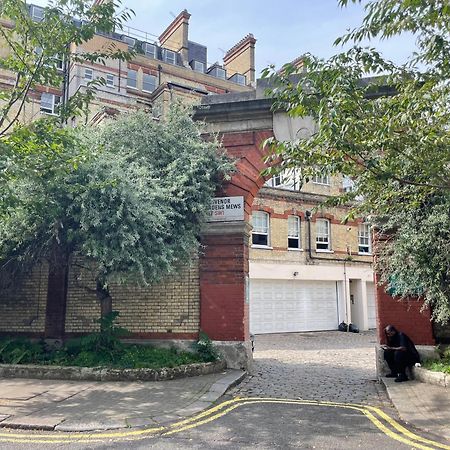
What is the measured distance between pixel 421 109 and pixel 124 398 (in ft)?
20.6

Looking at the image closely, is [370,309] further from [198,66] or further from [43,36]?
[198,66]

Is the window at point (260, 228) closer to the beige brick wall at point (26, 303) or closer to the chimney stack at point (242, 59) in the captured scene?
the beige brick wall at point (26, 303)

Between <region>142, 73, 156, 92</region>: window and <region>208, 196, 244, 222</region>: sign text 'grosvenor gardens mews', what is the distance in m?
26.6

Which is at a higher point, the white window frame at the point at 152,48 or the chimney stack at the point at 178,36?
the chimney stack at the point at 178,36

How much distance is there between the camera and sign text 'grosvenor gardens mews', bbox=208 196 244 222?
10.8m

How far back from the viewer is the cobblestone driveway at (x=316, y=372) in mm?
8266

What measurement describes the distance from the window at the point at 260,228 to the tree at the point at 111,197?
43.2 ft

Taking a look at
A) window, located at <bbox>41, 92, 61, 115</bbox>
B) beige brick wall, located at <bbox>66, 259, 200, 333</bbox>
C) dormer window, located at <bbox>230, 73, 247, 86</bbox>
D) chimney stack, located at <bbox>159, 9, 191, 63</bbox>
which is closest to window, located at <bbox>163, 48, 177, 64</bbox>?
chimney stack, located at <bbox>159, 9, 191, 63</bbox>

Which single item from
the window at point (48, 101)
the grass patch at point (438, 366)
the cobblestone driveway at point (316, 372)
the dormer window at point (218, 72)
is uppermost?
the dormer window at point (218, 72)

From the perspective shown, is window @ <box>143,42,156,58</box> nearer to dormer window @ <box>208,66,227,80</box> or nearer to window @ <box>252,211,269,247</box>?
dormer window @ <box>208,66,227,80</box>

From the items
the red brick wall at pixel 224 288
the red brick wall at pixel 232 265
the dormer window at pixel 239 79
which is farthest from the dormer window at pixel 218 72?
the red brick wall at pixel 224 288

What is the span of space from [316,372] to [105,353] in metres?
5.04

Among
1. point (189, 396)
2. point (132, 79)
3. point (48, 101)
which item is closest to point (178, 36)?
point (132, 79)

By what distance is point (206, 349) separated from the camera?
10.1m
